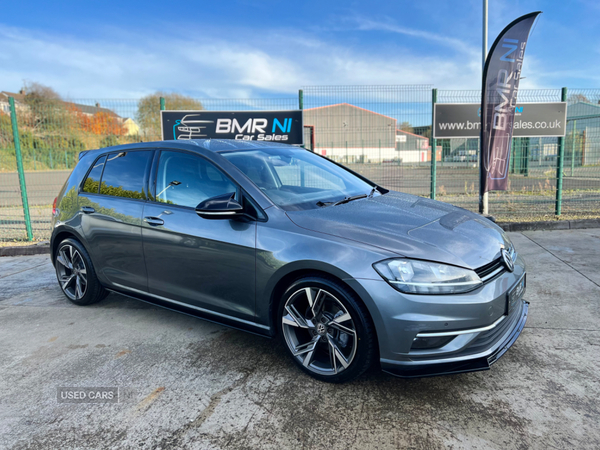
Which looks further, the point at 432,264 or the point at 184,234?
the point at 184,234

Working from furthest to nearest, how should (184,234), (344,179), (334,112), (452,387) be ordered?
(334,112) → (344,179) → (184,234) → (452,387)

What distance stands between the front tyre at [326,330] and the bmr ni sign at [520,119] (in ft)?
21.5

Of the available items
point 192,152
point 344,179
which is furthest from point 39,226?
point 344,179

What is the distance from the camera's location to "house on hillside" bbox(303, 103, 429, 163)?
8.31 meters

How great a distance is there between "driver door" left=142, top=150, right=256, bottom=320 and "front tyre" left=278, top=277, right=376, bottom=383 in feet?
1.14

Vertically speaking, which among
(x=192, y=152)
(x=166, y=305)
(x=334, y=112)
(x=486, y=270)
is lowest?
(x=166, y=305)

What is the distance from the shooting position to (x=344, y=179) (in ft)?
12.9

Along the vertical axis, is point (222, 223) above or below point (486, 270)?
above

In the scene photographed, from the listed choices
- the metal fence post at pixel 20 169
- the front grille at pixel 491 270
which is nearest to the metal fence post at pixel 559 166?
the front grille at pixel 491 270

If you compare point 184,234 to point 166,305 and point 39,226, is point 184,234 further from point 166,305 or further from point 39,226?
point 39,226

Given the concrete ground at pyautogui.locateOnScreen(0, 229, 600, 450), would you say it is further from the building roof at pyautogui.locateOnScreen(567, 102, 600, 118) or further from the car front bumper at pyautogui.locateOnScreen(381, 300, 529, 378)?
the building roof at pyautogui.locateOnScreen(567, 102, 600, 118)

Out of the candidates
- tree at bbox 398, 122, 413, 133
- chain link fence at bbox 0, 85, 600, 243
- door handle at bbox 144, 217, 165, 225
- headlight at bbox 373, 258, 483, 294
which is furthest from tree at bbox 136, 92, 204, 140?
headlight at bbox 373, 258, 483, 294

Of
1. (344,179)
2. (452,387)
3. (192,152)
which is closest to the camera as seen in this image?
(452,387)

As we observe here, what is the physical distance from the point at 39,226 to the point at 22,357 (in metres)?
6.91
